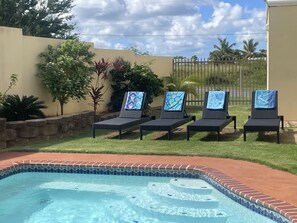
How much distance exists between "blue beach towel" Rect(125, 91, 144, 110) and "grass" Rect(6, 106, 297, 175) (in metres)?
0.85

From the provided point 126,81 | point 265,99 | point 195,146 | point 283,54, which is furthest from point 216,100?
point 126,81

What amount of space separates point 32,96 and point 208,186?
6571 millimetres

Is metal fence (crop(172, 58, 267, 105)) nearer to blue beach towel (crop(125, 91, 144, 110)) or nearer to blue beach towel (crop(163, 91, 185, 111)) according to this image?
blue beach towel (crop(125, 91, 144, 110))

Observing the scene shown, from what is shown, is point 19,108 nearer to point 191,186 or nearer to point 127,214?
point 191,186

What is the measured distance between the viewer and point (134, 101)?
45.4 feet

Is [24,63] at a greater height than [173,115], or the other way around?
[24,63]

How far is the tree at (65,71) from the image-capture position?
44.0 ft

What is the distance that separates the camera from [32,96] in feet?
41.0

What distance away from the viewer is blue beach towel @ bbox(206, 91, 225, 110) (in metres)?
12.8

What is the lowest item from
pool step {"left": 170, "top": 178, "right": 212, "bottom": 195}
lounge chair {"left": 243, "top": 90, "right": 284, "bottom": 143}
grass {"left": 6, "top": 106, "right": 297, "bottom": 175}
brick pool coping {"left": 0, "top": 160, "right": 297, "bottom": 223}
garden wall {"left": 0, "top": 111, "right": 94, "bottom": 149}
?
pool step {"left": 170, "top": 178, "right": 212, "bottom": 195}

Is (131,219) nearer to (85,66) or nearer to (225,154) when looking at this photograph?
(225,154)

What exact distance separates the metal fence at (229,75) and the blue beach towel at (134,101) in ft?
27.0

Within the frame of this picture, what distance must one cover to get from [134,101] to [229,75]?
33.4ft

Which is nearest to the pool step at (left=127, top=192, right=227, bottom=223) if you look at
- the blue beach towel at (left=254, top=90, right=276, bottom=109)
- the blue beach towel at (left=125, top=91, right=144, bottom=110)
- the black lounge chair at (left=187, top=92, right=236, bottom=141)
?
the black lounge chair at (left=187, top=92, right=236, bottom=141)
